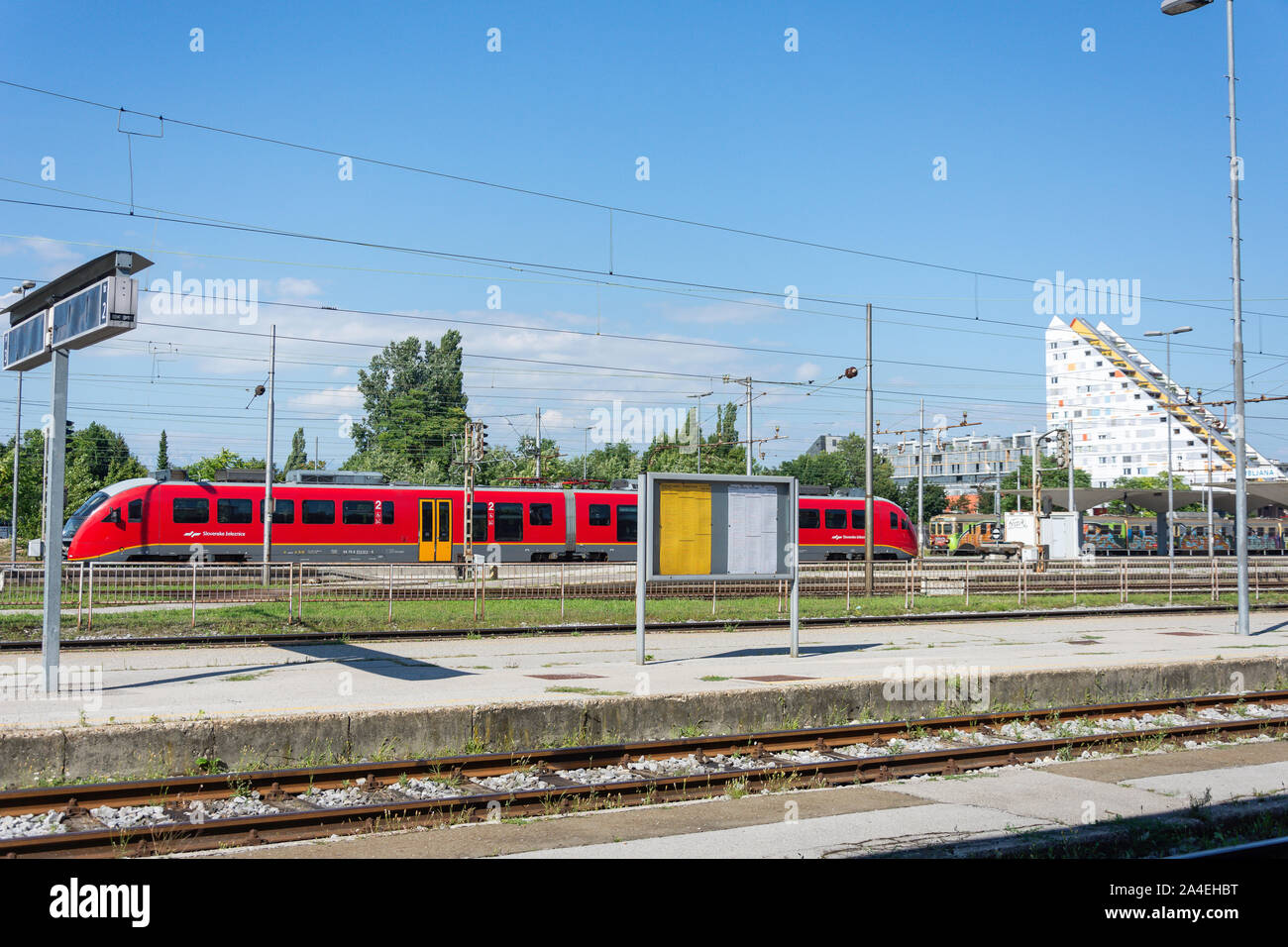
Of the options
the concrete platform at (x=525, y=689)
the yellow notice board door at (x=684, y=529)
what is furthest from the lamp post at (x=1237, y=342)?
the yellow notice board door at (x=684, y=529)

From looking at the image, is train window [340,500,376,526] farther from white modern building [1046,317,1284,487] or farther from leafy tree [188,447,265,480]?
white modern building [1046,317,1284,487]

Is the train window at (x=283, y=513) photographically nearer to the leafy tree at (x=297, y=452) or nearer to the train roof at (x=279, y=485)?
the train roof at (x=279, y=485)

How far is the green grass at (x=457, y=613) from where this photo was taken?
20.0 m

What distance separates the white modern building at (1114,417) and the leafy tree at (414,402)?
3051 inches

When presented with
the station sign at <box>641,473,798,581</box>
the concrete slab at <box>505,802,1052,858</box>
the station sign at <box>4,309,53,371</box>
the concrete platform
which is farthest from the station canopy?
the concrete slab at <box>505,802,1052,858</box>

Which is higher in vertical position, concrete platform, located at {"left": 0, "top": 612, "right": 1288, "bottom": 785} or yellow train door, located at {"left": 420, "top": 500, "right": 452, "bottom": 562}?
yellow train door, located at {"left": 420, "top": 500, "right": 452, "bottom": 562}

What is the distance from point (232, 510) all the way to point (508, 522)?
31.8 feet

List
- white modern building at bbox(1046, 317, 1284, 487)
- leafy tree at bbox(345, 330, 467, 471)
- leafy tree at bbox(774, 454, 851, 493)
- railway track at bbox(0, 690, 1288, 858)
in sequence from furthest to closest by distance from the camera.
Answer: white modern building at bbox(1046, 317, 1284, 487) → leafy tree at bbox(774, 454, 851, 493) → leafy tree at bbox(345, 330, 467, 471) → railway track at bbox(0, 690, 1288, 858)

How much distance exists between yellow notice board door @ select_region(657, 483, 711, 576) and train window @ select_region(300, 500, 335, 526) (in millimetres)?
24480

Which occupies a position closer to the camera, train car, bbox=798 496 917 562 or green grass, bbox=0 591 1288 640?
green grass, bbox=0 591 1288 640

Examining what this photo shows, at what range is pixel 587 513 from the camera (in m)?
41.4

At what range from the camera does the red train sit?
34.6 meters

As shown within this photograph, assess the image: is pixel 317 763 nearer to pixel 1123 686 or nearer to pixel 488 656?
pixel 488 656
